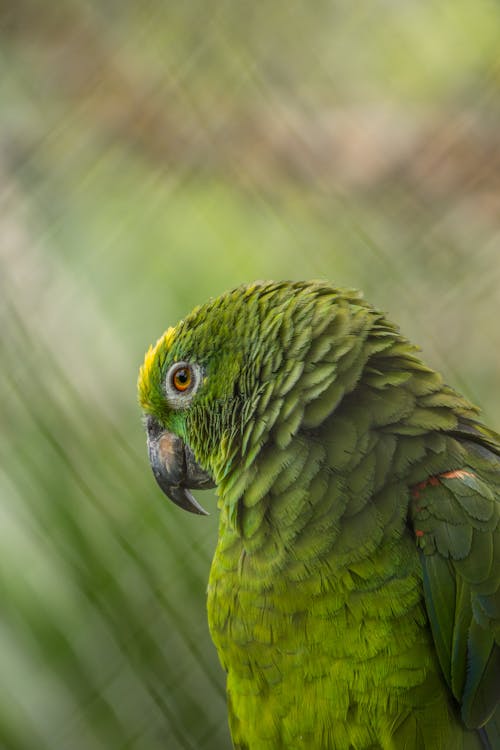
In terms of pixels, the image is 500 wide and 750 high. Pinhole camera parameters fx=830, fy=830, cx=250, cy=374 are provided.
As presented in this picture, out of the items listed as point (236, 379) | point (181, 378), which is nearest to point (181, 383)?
point (181, 378)

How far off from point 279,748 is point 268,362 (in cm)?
54

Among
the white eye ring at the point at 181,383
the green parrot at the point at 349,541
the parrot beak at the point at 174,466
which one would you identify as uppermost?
the white eye ring at the point at 181,383

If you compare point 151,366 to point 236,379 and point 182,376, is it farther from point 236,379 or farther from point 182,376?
point 236,379

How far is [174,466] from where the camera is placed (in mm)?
1407

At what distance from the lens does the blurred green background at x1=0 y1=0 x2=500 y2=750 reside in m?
1.47

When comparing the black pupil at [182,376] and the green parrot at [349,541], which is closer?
the green parrot at [349,541]

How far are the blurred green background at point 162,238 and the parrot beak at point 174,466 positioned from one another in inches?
5.7

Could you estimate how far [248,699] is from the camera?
1.18 metres

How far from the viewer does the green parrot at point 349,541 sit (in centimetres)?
107

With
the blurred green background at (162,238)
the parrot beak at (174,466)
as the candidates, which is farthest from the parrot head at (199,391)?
the blurred green background at (162,238)

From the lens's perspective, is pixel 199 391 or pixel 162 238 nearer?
pixel 199 391

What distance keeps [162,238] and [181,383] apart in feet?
1.92

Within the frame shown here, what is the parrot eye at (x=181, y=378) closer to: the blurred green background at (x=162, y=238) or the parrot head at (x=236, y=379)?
the parrot head at (x=236, y=379)

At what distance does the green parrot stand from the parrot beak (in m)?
0.14
